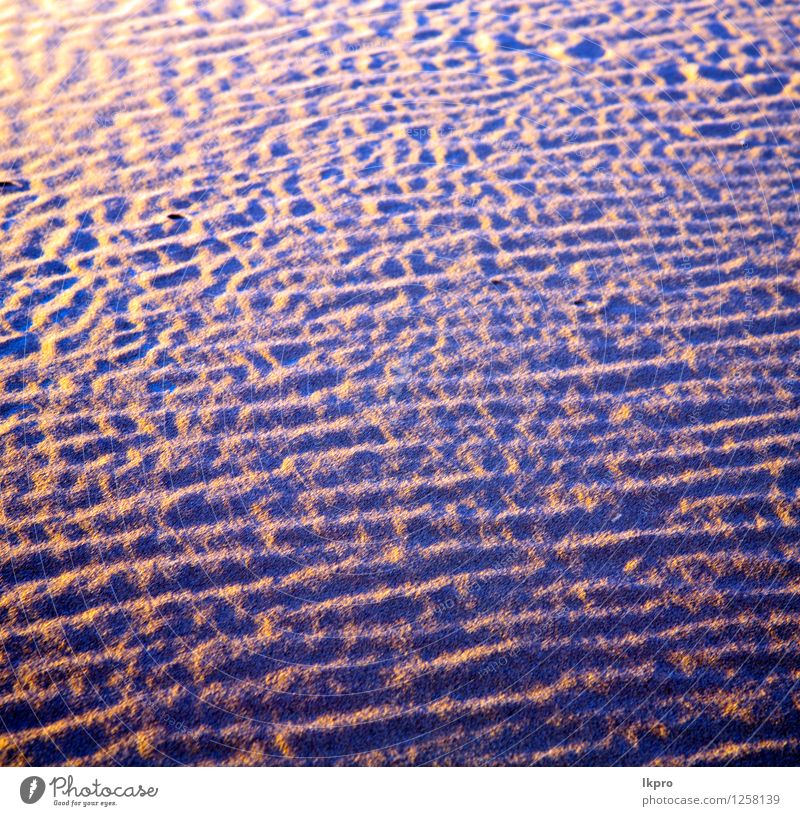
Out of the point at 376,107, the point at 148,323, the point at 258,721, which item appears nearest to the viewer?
the point at 258,721

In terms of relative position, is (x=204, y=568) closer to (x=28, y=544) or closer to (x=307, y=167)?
(x=28, y=544)

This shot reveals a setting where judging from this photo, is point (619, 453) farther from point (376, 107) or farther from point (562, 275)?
point (376, 107)

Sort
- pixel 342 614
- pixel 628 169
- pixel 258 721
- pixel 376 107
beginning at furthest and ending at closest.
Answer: pixel 376 107 < pixel 628 169 < pixel 342 614 < pixel 258 721

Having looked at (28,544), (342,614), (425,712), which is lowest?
(425,712)

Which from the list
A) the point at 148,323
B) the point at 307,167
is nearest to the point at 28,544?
the point at 148,323

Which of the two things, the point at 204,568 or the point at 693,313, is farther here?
the point at 693,313

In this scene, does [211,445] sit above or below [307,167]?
below
